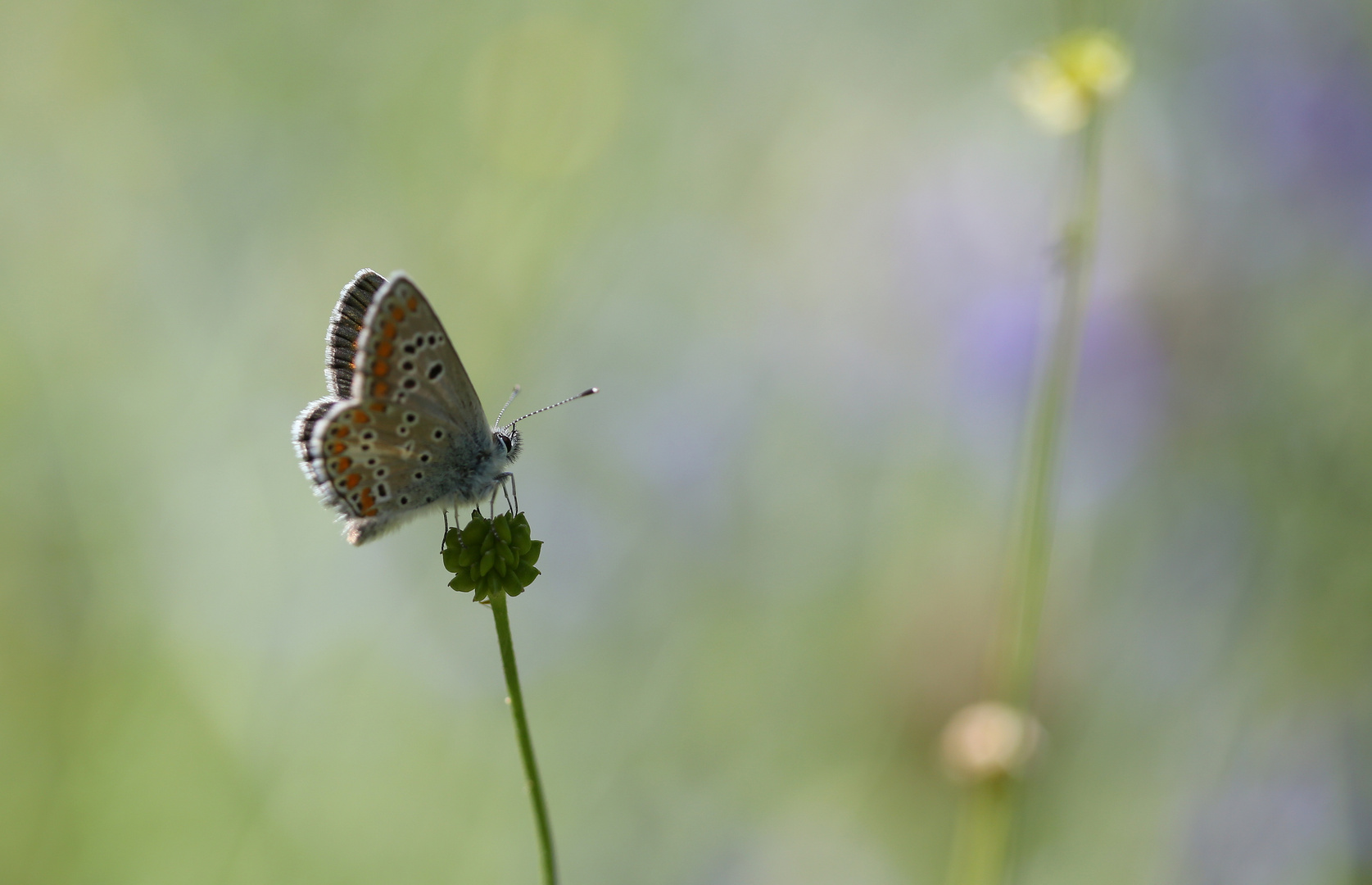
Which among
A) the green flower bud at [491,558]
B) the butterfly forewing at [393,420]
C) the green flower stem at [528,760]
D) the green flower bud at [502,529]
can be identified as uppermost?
the butterfly forewing at [393,420]

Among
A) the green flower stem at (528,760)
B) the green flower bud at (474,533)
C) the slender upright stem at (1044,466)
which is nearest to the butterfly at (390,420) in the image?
the green flower bud at (474,533)

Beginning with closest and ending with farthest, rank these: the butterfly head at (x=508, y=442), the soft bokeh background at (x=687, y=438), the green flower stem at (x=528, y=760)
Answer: the green flower stem at (x=528, y=760), the butterfly head at (x=508, y=442), the soft bokeh background at (x=687, y=438)

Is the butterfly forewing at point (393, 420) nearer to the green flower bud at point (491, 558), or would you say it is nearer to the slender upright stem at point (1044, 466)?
the green flower bud at point (491, 558)

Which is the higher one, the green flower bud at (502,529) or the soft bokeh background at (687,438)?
the soft bokeh background at (687,438)

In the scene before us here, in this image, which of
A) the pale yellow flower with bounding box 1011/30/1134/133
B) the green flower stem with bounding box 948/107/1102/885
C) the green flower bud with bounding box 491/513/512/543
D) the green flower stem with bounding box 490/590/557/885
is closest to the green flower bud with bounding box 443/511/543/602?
the green flower bud with bounding box 491/513/512/543

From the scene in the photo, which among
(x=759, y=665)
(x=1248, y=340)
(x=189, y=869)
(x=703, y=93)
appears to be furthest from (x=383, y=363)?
(x=703, y=93)

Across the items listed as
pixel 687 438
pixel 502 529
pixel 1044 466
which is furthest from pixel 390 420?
pixel 687 438
